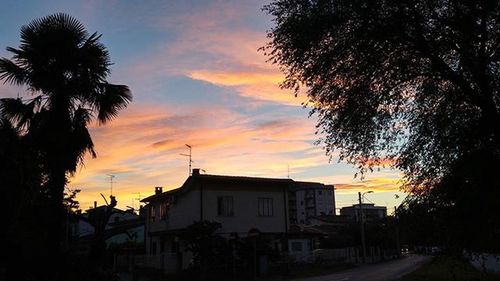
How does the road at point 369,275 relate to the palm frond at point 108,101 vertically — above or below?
below

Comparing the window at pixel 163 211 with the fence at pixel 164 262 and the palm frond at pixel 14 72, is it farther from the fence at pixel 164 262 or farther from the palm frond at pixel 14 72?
the palm frond at pixel 14 72

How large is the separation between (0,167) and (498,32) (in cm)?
1223

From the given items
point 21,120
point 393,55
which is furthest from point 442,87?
point 21,120

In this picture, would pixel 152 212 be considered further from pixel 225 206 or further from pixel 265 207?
pixel 265 207

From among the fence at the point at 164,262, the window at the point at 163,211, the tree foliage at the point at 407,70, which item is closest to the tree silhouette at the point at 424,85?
the tree foliage at the point at 407,70

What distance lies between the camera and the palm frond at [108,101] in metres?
21.2

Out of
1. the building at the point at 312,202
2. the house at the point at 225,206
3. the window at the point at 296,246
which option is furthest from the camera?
the building at the point at 312,202

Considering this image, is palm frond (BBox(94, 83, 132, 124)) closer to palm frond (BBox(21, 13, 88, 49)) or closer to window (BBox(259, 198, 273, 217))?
palm frond (BBox(21, 13, 88, 49))

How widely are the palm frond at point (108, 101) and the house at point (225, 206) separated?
75.9ft

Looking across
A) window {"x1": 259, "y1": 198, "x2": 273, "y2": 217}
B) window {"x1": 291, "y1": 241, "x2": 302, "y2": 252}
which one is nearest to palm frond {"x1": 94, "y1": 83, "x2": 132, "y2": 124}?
window {"x1": 259, "y1": 198, "x2": 273, "y2": 217}

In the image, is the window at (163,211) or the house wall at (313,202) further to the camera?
the house wall at (313,202)

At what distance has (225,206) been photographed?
152ft

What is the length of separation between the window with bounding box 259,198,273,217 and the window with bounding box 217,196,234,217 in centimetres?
Result: 279

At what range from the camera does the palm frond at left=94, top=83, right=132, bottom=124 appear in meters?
21.2
